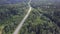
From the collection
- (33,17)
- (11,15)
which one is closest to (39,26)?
(33,17)

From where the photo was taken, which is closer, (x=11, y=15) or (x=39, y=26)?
(x=39, y=26)

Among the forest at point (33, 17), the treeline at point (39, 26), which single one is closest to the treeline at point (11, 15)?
the forest at point (33, 17)

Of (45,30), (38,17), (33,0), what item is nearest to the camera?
(45,30)

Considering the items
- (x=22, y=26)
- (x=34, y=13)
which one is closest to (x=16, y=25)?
(x=22, y=26)

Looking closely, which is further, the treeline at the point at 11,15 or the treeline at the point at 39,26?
the treeline at the point at 11,15

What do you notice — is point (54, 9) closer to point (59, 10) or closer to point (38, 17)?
point (59, 10)

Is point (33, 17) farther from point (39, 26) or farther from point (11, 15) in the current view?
point (11, 15)

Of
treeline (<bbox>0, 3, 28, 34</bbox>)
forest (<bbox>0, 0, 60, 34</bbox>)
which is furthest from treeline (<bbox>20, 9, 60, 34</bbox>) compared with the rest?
treeline (<bbox>0, 3, 28, 34</bbox>)

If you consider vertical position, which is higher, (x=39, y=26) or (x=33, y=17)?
(x=33, y=17)

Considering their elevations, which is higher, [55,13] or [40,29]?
[55,13]

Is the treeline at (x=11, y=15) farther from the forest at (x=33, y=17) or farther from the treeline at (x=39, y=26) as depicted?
the treeline at (x=39, y=26)

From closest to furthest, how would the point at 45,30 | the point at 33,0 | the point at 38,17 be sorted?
1. the point at 45,30
2. the point at 38,17
3. the point at 33,0
